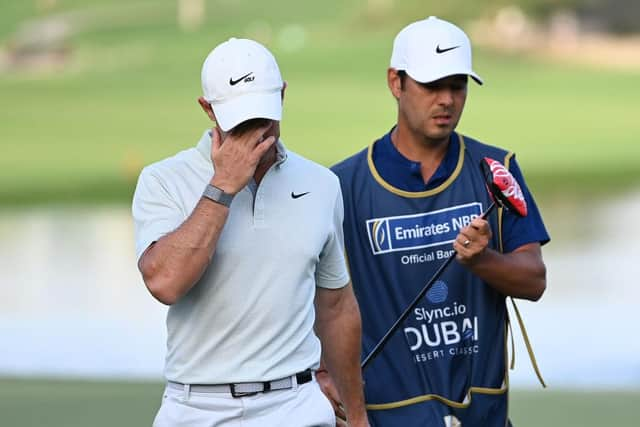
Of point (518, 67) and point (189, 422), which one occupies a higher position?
point (518, 67)

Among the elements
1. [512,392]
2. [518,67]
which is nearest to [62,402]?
[512,392]

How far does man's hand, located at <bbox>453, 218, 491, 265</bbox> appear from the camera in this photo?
3381 millimetres

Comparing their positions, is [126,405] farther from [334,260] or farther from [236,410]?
[236,410]

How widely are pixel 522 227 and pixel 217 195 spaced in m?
1.04

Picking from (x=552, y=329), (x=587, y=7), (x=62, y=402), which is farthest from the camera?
(x=587, y=7)

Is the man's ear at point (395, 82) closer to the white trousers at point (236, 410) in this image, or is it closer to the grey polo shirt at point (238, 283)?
the grey polo shirt at point (238, 283)

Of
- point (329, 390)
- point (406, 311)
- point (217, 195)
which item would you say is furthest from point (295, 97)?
point (217, 195)

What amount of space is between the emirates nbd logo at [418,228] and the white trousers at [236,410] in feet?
2.33

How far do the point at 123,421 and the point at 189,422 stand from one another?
10.7 feet

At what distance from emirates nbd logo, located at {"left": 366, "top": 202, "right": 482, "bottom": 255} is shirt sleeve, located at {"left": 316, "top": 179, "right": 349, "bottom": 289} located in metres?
0.37

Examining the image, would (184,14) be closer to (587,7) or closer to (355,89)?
(355,89)

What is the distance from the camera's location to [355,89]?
37.7 ft

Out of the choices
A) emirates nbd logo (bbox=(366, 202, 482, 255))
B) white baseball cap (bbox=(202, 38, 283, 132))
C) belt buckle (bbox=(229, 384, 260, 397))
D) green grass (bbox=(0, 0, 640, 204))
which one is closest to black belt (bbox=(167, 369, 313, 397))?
belt buckle (bbox=(229, 384, 260, 397))

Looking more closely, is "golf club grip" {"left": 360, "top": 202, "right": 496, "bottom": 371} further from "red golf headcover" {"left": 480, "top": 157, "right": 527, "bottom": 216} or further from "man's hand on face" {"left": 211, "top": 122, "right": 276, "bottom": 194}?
"man's hand on face" {"left": 211, "top": 122, "right": 276, "bottom": 194}
